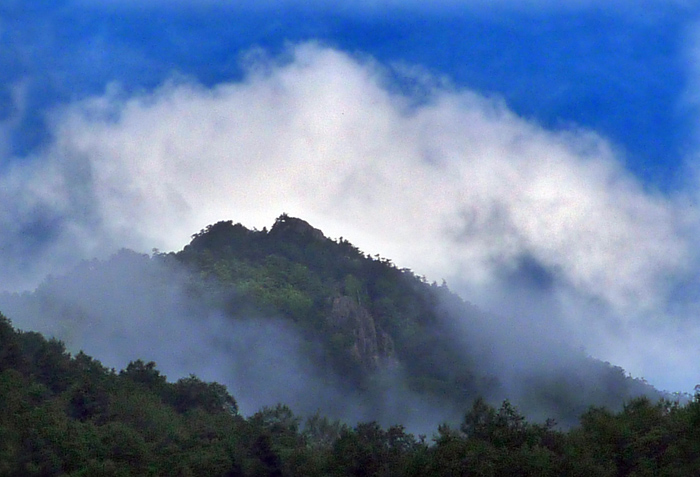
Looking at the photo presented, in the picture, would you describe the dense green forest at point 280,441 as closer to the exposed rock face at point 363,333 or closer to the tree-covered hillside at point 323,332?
the tree-covered hillside at point 323,332

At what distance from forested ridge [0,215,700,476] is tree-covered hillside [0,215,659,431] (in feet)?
0.57

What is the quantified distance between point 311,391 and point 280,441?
2464cm

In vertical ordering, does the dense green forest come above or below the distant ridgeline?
below

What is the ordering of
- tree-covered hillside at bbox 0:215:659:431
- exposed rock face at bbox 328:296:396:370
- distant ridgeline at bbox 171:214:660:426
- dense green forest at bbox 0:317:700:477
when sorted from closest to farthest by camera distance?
dense green forest at bbox 0:317:700:477 < tree-covered hillside at bbox 0:215:659:431 < distant ridgeline at bbox 171:214:660:426 < exposed rock face at bbox 328:296:396:370

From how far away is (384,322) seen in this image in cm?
7456

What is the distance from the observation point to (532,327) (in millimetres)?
78688

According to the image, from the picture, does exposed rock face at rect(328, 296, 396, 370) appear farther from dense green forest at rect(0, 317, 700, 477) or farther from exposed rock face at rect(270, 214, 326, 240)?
dense green forest at rect(0, 317, 700, 477)

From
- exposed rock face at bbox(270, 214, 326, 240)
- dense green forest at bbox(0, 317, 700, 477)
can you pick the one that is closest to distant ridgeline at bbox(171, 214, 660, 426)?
exposed rock face at bbox(270, 214, 326, 240)

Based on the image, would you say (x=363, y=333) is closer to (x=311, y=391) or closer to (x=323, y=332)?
(x=323, y=332)

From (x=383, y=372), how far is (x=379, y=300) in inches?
370

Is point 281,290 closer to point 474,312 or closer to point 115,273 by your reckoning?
point 115,273

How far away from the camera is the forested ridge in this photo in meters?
32.6

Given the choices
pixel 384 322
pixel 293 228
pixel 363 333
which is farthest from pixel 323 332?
pixel 293 228

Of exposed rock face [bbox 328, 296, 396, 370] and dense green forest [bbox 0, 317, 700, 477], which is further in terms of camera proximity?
exposed rock face [bbox 328, 296, 396, 370]
